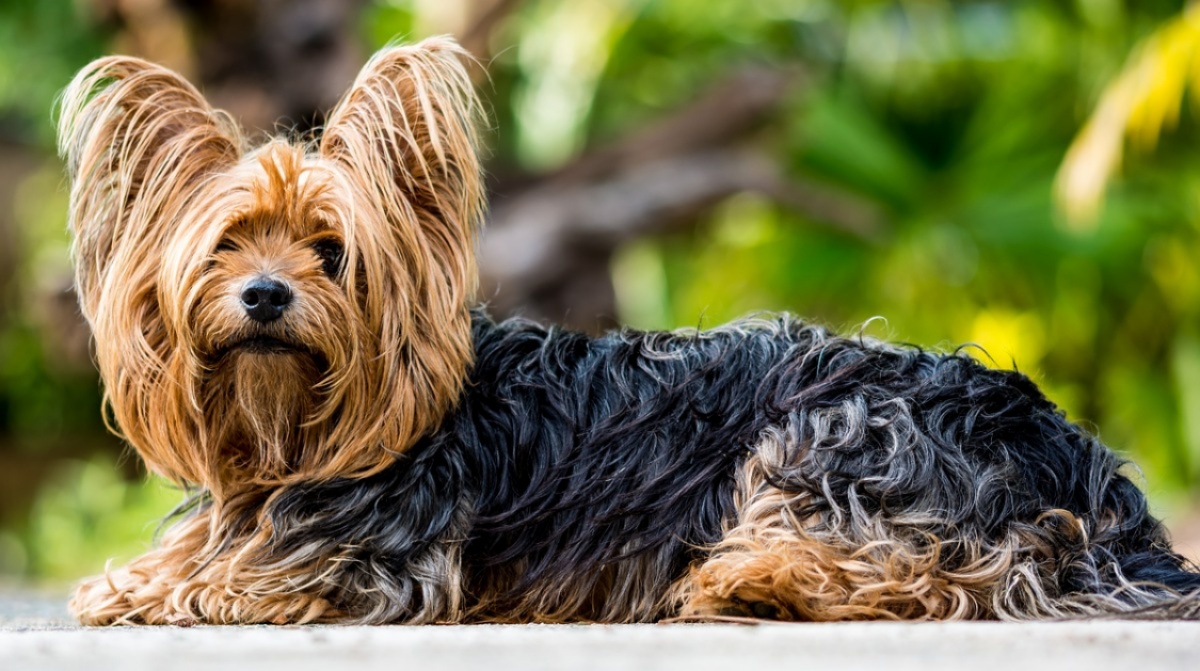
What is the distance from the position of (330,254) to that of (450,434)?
67 centimetres

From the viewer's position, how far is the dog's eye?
175 inches

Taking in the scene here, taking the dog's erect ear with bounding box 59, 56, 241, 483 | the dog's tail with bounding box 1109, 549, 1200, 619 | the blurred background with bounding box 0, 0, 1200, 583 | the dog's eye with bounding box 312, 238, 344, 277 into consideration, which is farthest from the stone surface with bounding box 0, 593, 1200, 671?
the blurred background with bounding box 0, 0, 1200, 583

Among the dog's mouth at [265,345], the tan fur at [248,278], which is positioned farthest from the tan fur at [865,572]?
the dog's mouth at [265,345]

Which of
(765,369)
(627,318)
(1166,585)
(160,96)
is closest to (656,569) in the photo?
(765,369)

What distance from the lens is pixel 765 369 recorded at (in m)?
4.62

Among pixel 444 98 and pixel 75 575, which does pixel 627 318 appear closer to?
pixel 75 575

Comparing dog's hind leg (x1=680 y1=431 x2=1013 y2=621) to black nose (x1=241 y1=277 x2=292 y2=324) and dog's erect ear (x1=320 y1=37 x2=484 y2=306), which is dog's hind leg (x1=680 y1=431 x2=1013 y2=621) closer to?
dog's erect ear (x1=320 y1=37 x2=484 y2=306)

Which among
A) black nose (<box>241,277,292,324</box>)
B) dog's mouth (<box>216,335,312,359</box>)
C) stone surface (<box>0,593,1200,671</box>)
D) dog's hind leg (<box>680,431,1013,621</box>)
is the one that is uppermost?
black nose (<box>241,277,292,324</box>)

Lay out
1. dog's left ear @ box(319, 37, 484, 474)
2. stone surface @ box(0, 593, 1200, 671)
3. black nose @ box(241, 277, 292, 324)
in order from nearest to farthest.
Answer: stone surface @ box(0, 593, 1200, 671) → black nose @ box(241, 277, 292, 324) → dog's left ear @ box(319, 37, 484, 474)

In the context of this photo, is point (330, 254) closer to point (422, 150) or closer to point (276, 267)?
point (276, 267)

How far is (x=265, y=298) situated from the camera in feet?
13.8

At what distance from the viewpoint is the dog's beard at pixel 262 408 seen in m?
4.33

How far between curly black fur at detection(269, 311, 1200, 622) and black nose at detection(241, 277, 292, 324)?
0.62 m

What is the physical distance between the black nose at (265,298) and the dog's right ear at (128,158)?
19.1 inches
